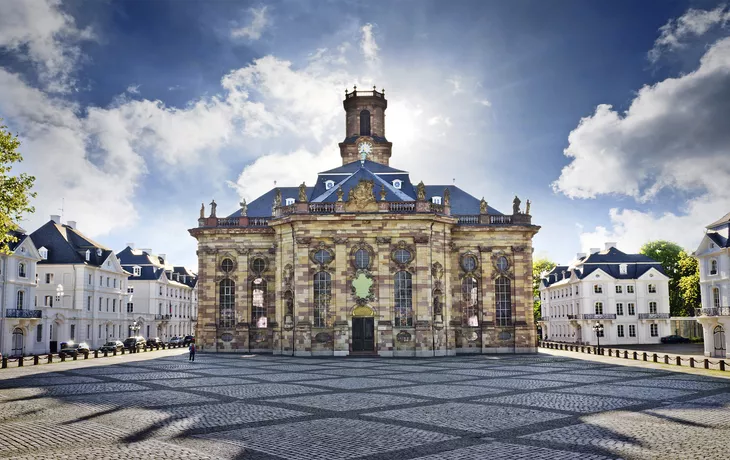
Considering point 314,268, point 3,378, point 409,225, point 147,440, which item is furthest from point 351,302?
point 147,440

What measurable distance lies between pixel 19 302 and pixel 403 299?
117 feet

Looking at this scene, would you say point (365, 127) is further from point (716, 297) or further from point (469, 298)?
point (716, 297)

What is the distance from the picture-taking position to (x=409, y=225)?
5125 cm

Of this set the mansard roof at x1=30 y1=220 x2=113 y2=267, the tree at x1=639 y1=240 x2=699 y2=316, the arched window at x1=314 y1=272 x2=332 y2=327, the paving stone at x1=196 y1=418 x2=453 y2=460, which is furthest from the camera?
the tree at x1=639 y1=240 x2=699 y2=316

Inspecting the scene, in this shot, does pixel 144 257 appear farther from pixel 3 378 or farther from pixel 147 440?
pixel 147 440

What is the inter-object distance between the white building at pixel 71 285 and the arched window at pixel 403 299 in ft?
117

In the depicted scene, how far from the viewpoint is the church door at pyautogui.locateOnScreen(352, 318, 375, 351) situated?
165 ft

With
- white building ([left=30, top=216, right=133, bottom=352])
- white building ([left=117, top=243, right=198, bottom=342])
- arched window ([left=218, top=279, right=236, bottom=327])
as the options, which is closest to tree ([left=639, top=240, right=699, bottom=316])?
arched window ([left=218, top=279, right=236, bottom=327])

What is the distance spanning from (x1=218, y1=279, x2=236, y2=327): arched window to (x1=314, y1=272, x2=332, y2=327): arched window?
34.8 ft

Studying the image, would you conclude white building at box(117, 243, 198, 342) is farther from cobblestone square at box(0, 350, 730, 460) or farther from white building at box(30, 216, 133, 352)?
cobblestone square at box(0, 350, 730, 460)

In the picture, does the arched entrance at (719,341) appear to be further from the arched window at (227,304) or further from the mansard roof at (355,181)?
the arched window at (227,304)

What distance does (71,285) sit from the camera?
220ft

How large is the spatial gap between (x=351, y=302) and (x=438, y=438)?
34651 millimetres

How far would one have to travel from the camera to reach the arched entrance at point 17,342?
57719 millimetres
